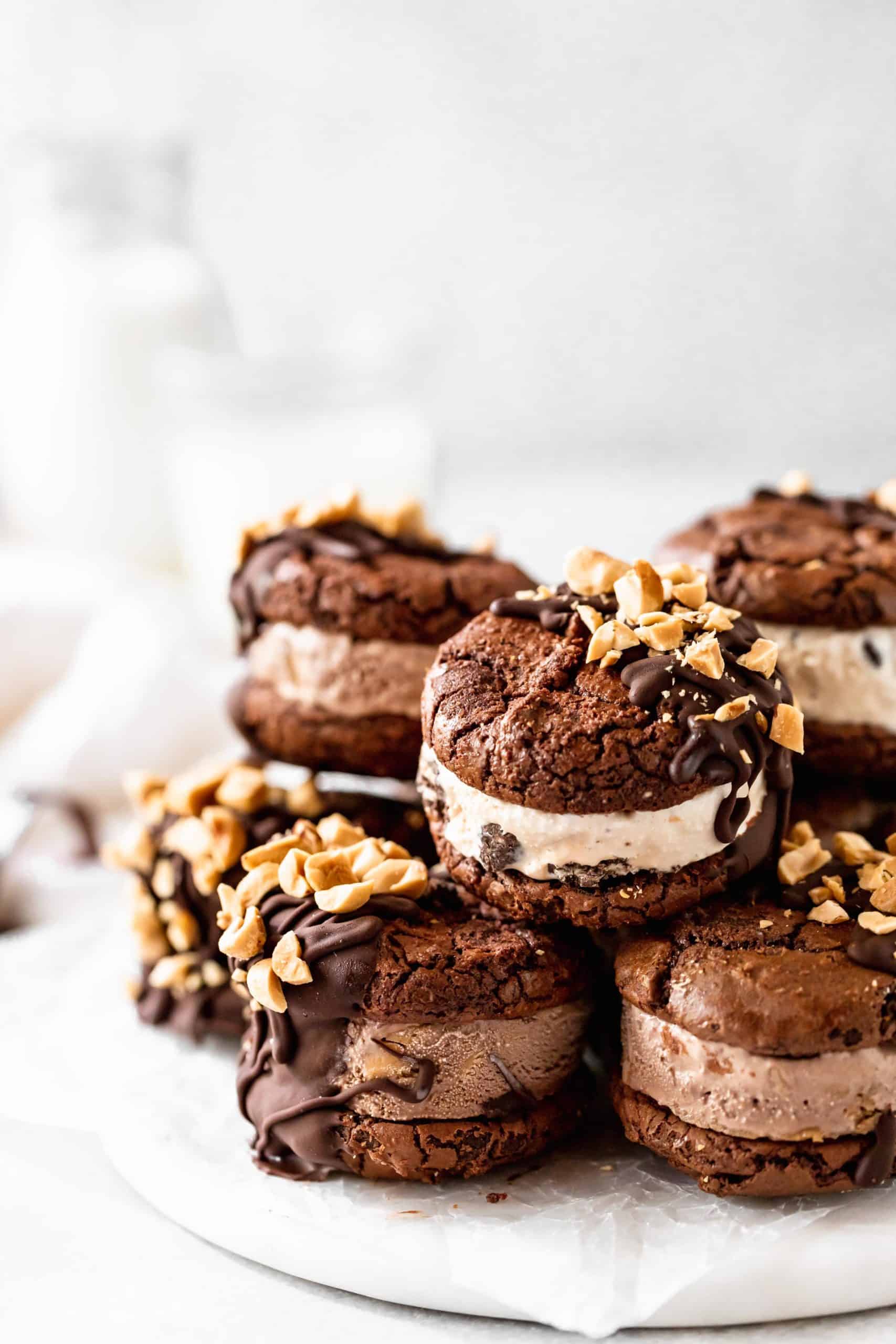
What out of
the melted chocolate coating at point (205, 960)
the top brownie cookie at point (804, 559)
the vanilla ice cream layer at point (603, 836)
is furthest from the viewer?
the melted chocolate coating at point (205, 960)

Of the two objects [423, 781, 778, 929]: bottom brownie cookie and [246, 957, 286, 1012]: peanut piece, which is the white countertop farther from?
[423, 781, 778, 929]: bottom brownie cookie

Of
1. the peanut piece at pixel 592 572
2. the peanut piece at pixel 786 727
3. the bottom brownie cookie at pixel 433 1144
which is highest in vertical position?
the peanut piece at pixel 592 572

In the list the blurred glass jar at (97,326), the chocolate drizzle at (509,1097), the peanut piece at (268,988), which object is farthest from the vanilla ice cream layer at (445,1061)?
the blurred glass jar at (97,326)

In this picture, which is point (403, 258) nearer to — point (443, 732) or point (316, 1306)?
point (443, 732)

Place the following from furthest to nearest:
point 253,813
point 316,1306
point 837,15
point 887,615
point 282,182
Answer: point 282,182, point 837,15, point 253,813, point 887,615, point 316,1306

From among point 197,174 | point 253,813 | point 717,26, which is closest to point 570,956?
point 253,813

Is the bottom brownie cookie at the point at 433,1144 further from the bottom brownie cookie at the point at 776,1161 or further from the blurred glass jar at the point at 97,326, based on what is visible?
the blurred glass jar at the point at 97,326
